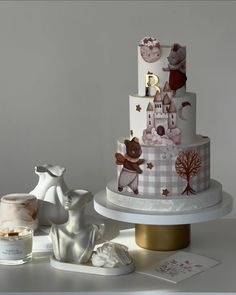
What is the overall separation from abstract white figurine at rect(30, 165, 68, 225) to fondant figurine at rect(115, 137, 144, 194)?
0.16 meters

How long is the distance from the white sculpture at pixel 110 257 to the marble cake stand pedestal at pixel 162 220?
0.07 m

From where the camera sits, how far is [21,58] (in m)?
2.31

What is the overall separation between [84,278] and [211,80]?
3.29ft

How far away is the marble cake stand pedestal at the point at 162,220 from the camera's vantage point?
1.53 m

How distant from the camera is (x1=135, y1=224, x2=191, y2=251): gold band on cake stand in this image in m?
1.65

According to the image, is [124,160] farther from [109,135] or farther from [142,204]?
[109,135]

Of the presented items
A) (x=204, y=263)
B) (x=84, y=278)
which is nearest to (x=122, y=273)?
(x=84, y=278)

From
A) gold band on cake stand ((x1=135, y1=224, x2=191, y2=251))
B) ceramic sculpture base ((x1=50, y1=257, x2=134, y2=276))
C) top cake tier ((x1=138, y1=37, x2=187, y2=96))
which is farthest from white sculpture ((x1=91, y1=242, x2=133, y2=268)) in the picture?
top cake tier ((x1=138, y1=37, x2=187, y2=96))

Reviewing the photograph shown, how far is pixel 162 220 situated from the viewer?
1.53m

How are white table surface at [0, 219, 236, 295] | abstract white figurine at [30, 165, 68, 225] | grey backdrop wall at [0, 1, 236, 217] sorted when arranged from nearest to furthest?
white table surface at [0, 219, 236, 295]
abstract white figurine at [30, 165, 68, 225]
grey backdrop wall at [0, 1, 236, 217]

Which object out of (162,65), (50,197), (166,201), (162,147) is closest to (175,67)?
(162,65)

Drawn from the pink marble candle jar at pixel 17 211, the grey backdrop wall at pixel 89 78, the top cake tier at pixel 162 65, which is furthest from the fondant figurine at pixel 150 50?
the grey backdrop wall at pixel 89 78

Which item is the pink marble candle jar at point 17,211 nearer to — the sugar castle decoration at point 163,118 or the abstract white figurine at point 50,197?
the abstract white figurine at point 50,197

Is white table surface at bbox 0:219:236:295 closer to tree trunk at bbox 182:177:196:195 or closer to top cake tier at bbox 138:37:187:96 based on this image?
tree trunk at bbox 182:177:196:195
